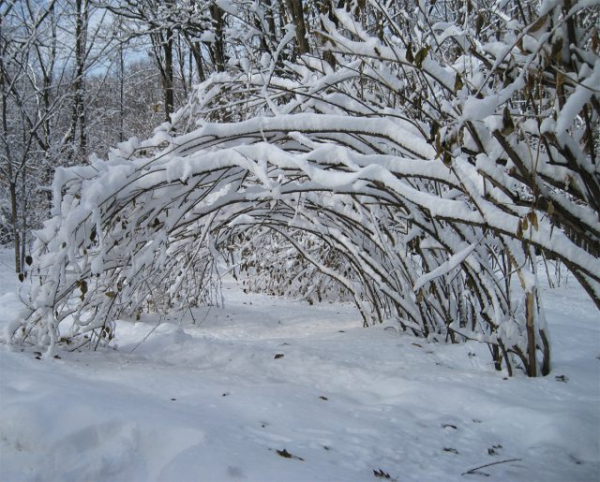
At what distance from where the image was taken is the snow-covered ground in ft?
4.75

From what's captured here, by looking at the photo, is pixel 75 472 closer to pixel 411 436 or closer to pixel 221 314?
pixel 411 436

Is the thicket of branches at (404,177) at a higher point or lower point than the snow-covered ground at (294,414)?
higher

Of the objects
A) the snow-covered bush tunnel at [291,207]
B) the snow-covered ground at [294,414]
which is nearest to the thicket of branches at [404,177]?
the snow-covered bush tunnel at [291,207]

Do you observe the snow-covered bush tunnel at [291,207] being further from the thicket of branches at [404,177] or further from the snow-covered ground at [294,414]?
the snow-covered ground at [294,414]

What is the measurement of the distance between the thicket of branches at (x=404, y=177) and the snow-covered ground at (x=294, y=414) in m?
0.30

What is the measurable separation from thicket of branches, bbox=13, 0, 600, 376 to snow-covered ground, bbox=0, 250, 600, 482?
0.30 m

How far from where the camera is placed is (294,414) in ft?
6.40

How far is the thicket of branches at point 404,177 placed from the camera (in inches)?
58.5

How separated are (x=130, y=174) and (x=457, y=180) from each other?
1.67 m

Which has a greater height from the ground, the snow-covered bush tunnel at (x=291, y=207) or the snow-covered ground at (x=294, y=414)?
the snow-covered bush tunnel at (x=291, y=207)

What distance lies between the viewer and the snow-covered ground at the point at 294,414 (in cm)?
145

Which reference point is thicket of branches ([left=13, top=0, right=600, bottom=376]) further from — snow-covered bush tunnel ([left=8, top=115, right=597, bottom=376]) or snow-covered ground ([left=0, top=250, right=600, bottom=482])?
snow-covered ground ([left=0, top=250, right=600, bottom=482])

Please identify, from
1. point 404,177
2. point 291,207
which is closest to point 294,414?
point 404,177

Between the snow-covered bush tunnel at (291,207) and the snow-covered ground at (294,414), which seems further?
the snow-covered bush tunnel at (291,207)
